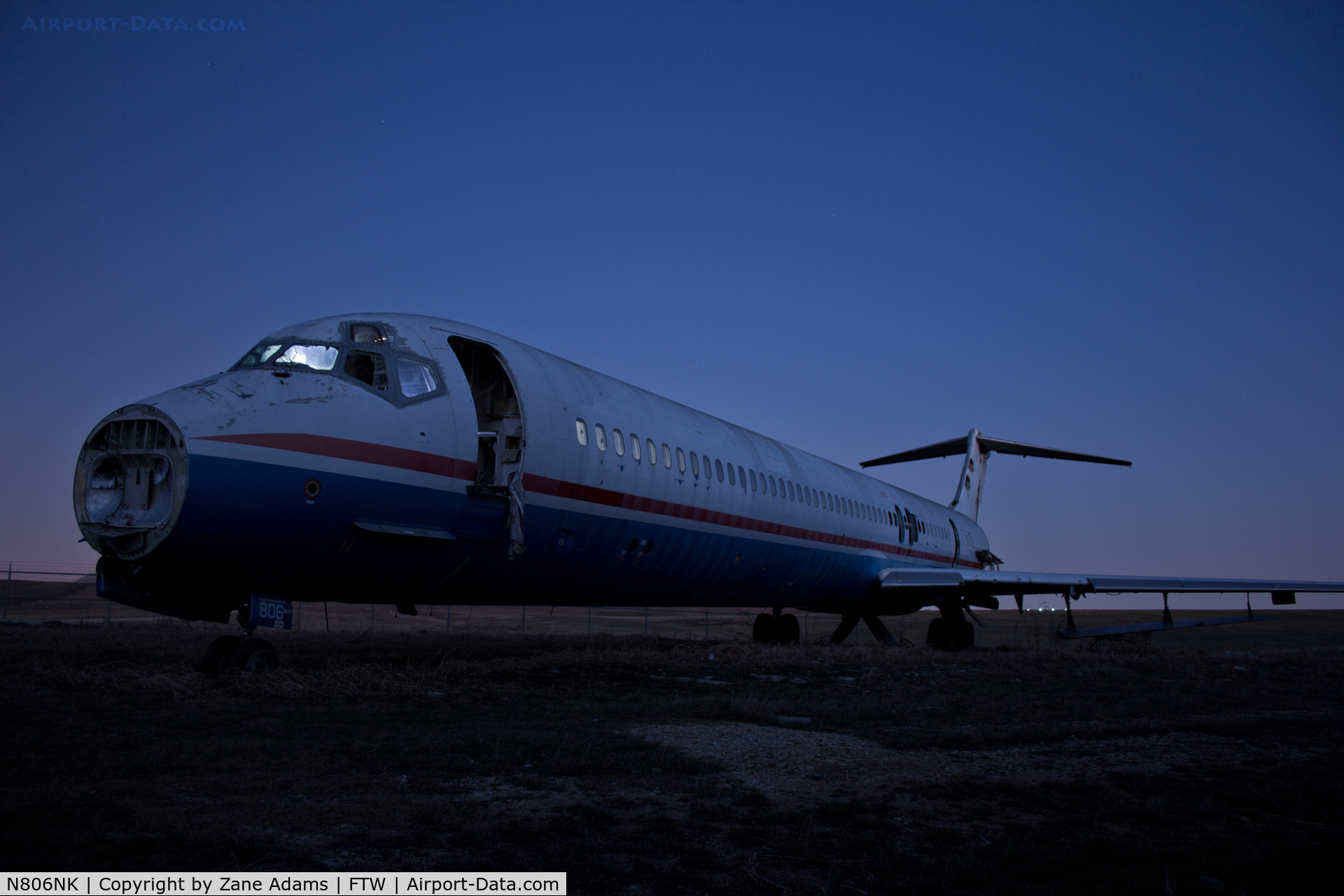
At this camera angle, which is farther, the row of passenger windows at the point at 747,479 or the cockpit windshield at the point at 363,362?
the row of passenger windows at the point at 747,479

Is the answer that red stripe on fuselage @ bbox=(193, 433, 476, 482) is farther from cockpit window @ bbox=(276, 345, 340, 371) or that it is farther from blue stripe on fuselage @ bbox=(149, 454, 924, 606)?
cockpit window @ bbox=(276, 345, 340, 371)

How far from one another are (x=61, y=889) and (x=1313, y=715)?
11675mm

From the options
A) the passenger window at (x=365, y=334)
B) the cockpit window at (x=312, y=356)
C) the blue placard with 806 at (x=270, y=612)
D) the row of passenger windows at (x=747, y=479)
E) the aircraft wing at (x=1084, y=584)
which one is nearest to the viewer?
the blue placard with 806 at (x=270, y=612)

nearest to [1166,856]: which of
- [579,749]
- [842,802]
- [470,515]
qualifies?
[842,802]

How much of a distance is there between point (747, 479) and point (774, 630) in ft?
24.7

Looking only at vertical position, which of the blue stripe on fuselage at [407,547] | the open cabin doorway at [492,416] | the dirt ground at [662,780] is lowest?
the dirt ground at [662,780]

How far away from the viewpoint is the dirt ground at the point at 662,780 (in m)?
3.76

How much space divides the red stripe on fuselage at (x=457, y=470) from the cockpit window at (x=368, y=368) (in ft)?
2.80

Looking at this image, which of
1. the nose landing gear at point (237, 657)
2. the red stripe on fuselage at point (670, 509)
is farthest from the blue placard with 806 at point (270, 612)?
the red stripe on fuselage at point (670, 509)

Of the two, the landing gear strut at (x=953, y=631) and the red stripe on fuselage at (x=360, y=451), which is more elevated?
the red stripe on fuselage at (x=360, y=451)

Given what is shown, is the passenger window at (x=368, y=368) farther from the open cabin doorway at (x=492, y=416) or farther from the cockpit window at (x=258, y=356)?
the open cabin doorway at (x=492, y=416)

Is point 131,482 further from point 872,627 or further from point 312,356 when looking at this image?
point 872,627

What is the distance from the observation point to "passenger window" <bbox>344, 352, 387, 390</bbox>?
31.2ft

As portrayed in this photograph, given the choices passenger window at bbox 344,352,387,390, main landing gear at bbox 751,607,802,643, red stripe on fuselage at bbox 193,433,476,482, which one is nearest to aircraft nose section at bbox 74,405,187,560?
red stripe on fuselage at bbox 193,433,476,482
